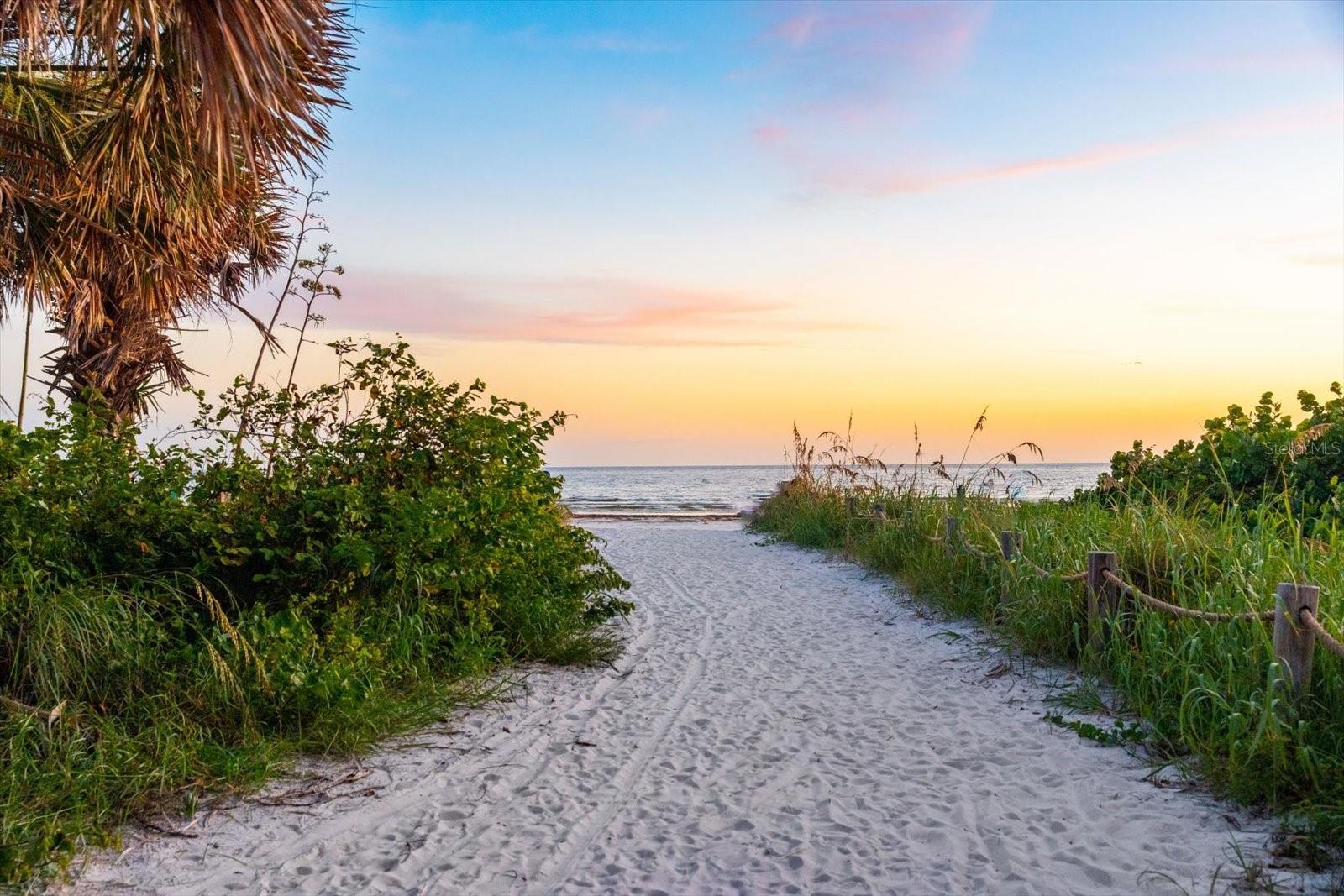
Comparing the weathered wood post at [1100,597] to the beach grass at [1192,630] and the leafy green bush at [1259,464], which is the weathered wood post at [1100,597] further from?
the leafy green bush at [1259,464]

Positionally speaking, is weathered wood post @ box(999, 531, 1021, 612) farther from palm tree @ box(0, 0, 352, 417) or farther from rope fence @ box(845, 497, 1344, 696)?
palm tree @ box(0, 0, 352, 417)

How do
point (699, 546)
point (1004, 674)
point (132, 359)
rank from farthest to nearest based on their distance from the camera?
point (699, 546) < point (132, 359) < point (1004, 674)

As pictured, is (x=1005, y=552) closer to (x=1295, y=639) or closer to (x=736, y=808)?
(x=1295, y=639)

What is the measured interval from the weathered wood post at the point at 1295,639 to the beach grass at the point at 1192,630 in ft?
0.23

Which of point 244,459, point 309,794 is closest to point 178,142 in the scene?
Answer: point 244,459

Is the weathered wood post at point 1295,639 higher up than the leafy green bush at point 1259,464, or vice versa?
the leafy green bush at point 1259,464

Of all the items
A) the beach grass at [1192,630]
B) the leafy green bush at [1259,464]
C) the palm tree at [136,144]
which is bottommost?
the beach grass at [1192,630]

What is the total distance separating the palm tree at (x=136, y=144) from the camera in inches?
207

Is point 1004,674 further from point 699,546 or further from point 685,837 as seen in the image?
point 699,546

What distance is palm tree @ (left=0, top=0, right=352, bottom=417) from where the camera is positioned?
525 cm

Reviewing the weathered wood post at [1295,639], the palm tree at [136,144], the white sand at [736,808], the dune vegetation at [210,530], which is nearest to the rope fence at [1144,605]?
the weathered wood post at [1295,639]

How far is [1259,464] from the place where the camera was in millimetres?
10422

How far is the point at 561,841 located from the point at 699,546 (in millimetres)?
12802

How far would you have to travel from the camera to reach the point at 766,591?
11297mm
